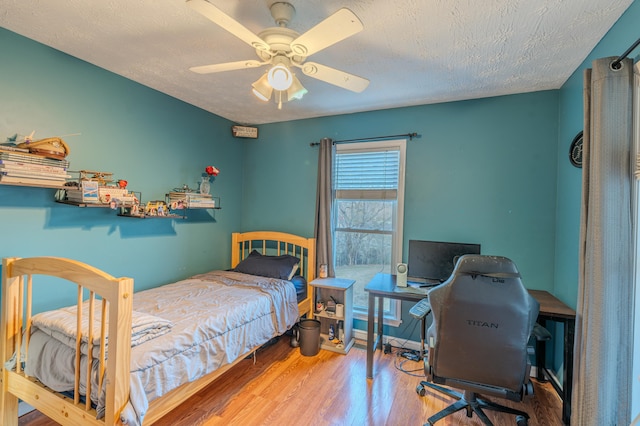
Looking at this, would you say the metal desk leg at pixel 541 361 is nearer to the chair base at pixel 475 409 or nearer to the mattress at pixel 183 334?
the chair base at pixel 475 409

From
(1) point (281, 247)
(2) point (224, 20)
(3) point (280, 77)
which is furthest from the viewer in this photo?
(1) point (281, 247)

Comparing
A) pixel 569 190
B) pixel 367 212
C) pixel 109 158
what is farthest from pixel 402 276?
pixel 109 158

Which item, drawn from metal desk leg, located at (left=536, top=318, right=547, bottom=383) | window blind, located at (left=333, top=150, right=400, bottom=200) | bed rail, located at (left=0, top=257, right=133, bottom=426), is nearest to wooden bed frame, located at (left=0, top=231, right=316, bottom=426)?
bed rail, located at (left=0, top=257, right=133, bottom=426)

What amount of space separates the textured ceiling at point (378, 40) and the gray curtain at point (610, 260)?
19.1 inches

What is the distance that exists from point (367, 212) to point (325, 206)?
0.48 m

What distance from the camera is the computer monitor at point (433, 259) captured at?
2.63 m

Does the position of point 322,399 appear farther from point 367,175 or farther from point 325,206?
point 367,175

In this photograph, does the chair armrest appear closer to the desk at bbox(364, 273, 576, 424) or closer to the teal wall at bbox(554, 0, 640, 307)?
the desk at bbox(364, 273, 576, 424)

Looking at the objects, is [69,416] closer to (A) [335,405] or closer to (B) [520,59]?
(A) [335,405]

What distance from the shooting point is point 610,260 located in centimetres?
147

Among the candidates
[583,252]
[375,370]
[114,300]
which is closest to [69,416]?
[114,300]

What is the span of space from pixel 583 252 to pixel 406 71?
5.59 feet

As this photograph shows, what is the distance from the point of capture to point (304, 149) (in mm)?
3594

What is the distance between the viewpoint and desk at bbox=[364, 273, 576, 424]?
1.96m
